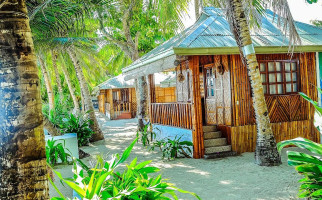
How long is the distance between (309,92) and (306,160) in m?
6.82

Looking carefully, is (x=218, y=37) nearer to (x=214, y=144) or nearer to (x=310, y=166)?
(x=214, y=144)

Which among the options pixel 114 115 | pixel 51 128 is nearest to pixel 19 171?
pixel 51 128

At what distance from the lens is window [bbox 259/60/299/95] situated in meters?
8.96

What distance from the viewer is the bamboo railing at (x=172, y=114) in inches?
348

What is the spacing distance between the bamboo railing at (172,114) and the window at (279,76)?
2509 mm

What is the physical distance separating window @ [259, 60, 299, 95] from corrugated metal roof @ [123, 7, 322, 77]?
0.76 meters

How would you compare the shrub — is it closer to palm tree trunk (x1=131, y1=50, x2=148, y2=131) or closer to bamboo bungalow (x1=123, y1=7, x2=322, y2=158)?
bamboo bungalow (x1=123, y1=7, x2=322, y2=158)

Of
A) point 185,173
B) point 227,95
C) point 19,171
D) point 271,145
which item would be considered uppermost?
point 227,95

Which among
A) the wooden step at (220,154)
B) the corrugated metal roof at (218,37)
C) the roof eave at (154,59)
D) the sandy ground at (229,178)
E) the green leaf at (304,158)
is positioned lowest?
the sandy ground at (229,178)

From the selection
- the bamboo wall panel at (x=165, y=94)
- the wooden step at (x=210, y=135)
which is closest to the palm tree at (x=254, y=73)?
the wooden step at (x=210, y=135)

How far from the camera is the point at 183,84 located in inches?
419

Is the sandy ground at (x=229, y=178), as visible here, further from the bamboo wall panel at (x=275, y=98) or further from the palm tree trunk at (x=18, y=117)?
the palm tree trunk at (x=18, y=117)

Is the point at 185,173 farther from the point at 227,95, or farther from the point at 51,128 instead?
the point at 51,128

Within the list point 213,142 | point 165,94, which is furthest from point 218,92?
point 165,94
